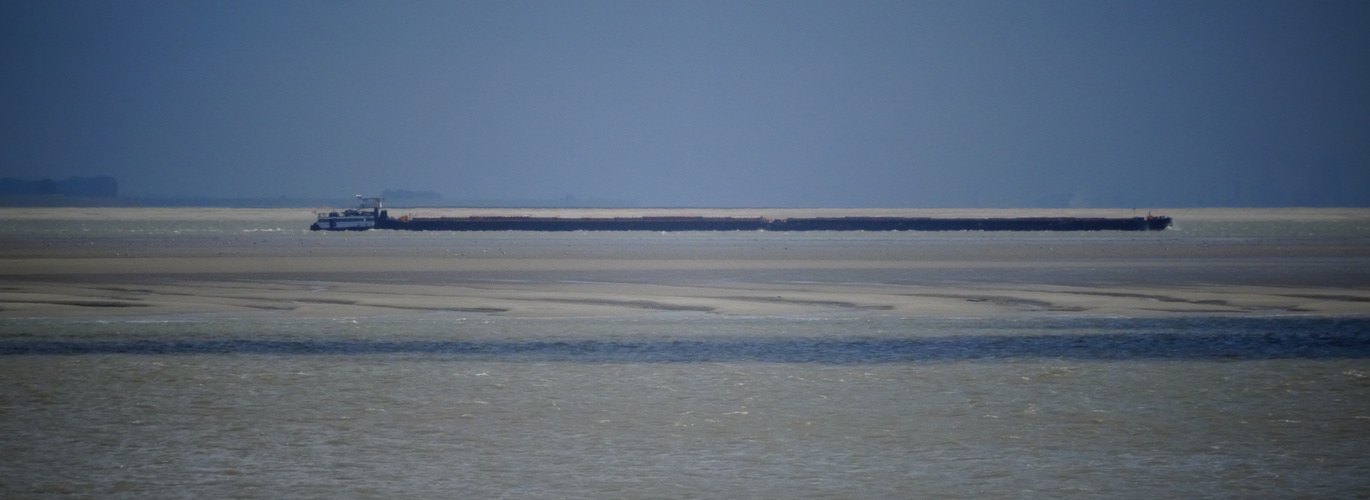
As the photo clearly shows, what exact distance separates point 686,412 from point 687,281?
17.3 meters

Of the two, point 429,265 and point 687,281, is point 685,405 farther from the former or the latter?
point 429,265

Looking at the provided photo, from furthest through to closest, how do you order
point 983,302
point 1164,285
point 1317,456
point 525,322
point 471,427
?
1. point 1164,285
2. point 983,302
3. point 525,322
4. point 471,427
5. point 1317,456

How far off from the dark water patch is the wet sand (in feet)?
12.3

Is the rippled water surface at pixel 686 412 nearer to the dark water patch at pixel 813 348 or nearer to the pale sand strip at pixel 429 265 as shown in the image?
the dark water patch at pixel 813 348

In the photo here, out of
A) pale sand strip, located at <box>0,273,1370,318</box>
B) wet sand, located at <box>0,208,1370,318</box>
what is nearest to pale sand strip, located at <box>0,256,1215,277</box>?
wet sand, located at <box>0,208,1370,318</box>

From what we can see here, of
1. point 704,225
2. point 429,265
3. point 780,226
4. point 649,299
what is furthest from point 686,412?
point 704,225

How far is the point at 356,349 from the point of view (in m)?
14.8

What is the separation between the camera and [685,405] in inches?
424

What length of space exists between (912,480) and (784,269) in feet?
80.0

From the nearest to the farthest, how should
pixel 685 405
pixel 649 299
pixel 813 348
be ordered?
pixel 685 405 < pixel 813 348 < pixel 649 299

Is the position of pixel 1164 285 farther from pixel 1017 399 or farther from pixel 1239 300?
pixel 1017 399

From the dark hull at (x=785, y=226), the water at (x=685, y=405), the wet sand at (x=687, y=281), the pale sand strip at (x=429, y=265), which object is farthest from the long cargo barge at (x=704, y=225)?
the water at (x=685, y=405)

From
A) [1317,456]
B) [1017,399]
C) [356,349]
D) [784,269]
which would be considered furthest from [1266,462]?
[784,269]

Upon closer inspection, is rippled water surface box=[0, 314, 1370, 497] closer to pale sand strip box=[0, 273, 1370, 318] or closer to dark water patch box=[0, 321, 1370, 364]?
dark water patch box=[0, 321, 1370, 364]
